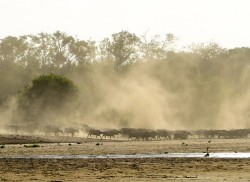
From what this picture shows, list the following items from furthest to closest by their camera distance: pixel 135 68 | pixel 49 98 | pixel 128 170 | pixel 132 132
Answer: pixel 135 68
pixel 49 98
pixel 132 132
pixel 128 170

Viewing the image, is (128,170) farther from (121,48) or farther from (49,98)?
(121,48)

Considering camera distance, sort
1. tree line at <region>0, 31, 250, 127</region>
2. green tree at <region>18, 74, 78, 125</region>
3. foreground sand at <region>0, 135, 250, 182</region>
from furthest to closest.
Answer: tree line at <region>0, 31, 250, 127</region>
green tree at <region>18, 74, 78, 125</region>
foreground sand at <region>0, 135, 250, 182</region>

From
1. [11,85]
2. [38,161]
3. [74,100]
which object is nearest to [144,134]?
[74,100]

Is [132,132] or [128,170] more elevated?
[132,132]

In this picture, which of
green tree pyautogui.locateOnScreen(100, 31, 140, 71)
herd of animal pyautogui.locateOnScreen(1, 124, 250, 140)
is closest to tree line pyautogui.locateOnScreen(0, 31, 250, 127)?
green tree pyautogui.locateOnScreen(100, 31, 140, 71)

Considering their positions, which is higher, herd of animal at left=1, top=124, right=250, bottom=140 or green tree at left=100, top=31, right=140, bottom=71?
green tree at left=100, top=31, right=140, bottom=71

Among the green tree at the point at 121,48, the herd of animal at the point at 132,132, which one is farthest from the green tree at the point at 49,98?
the green tree at the point at 121,48

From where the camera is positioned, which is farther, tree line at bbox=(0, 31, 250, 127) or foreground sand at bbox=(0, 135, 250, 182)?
tree line at bbox=(0, 31, 250, 127)

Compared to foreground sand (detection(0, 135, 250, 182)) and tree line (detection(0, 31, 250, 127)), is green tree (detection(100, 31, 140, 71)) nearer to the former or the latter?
tree line (detection(0, 31, 250, 127))

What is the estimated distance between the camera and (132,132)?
78062 millimetres

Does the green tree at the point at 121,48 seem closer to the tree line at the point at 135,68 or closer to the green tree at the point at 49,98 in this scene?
the tree line at the point at 135,68

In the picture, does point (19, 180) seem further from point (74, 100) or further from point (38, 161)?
point (74, 100)

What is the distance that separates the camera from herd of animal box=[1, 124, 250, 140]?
76.1 meters

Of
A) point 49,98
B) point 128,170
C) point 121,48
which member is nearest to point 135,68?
point 121,48
